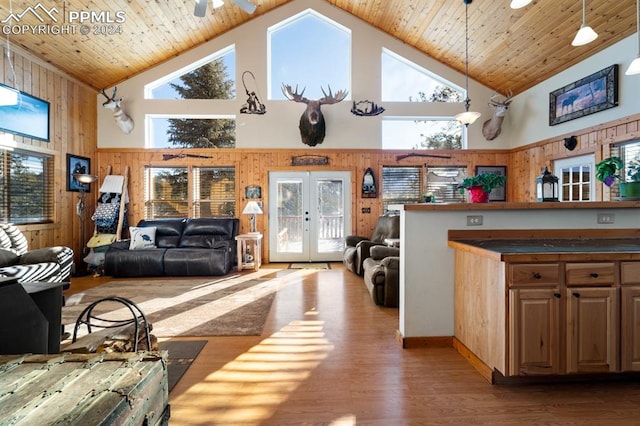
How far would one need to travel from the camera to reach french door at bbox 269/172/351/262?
6496 millimetres

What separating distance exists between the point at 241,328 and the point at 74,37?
5146 millimetres

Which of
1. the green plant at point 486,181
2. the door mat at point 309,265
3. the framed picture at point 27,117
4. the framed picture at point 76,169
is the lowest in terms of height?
the door mat at point 309,265

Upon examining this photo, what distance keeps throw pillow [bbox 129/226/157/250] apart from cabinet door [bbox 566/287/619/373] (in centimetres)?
593

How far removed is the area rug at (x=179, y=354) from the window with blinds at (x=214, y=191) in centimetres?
402

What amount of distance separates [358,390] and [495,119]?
6393 millimetres

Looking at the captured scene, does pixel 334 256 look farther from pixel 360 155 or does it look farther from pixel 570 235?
pixel 570 235

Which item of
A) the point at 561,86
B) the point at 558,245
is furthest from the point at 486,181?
the point at 561,86

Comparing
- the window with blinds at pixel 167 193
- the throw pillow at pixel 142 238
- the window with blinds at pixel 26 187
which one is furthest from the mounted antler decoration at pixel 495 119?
the window with blinds at pixel 26 187

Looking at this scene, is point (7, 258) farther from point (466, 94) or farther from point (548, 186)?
point (466, 94)

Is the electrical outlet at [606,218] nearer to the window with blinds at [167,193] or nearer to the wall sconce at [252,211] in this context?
the wall sconce at [252,211]

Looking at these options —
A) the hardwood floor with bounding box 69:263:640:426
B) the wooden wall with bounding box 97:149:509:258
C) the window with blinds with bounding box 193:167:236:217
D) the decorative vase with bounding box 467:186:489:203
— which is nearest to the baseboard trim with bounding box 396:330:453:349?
the hardwood floor with bounding box 69:263:640:426

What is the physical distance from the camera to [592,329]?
193cm

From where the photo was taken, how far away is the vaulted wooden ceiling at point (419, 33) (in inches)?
165

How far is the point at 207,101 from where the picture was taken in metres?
6.38
